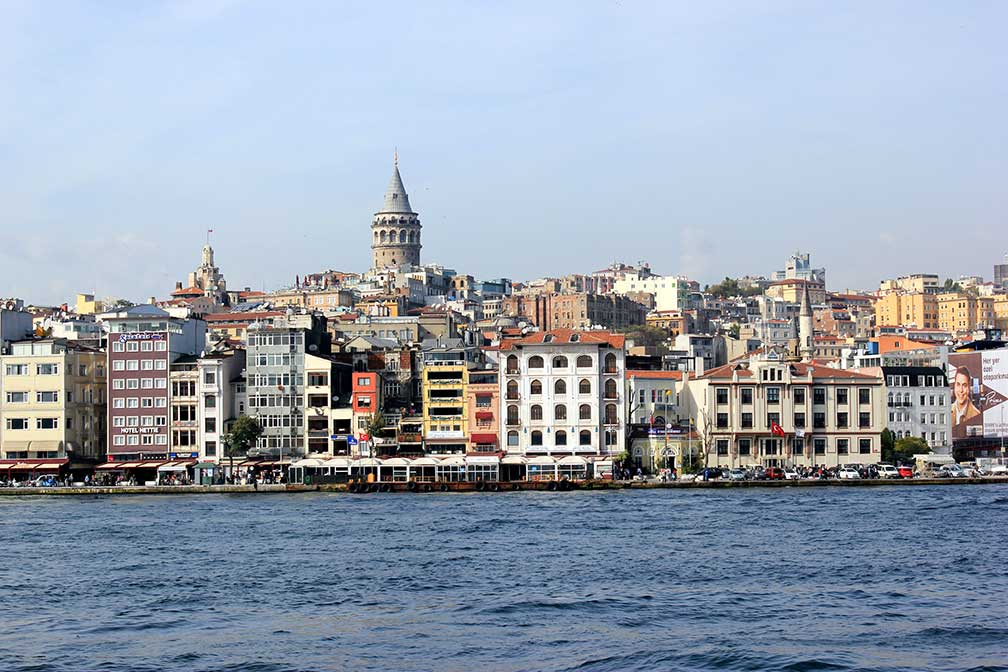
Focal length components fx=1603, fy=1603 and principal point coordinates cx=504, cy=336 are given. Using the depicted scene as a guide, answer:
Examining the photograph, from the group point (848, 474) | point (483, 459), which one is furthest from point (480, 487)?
point (848, 474)

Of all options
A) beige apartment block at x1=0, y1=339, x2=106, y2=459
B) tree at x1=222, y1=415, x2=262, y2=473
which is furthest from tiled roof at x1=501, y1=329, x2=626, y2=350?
beige apartment block at x1=0, y1=339, x2=106, y2=459

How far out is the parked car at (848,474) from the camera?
8544 centimetres

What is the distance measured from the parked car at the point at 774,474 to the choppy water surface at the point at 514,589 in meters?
16.2

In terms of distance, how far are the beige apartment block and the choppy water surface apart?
2344 cm

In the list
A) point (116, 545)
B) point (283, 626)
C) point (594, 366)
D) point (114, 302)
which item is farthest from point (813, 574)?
point (114, 302)

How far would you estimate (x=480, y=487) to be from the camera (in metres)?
84.5

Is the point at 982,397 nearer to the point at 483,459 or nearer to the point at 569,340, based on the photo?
the point at 569,340

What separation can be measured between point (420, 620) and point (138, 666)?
7307 millimetres

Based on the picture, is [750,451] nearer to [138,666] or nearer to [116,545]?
[116,545]

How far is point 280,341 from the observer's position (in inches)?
3644

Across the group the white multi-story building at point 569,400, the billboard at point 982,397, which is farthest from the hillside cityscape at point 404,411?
the billboard at point 982,397

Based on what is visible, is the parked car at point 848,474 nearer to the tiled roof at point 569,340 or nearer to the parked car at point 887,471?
the parked car at point 887,471

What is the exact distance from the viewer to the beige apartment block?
91438 mm

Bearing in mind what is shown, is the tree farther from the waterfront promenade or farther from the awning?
the awning
